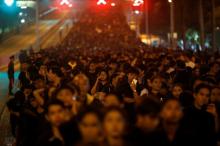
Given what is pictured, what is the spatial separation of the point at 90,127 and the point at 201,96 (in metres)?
2.76

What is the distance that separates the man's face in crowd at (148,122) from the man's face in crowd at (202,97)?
2.15m

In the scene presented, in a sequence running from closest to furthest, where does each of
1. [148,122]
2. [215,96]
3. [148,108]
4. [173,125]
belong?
[148,122] → [148,108] → [173,125] → [215,96]

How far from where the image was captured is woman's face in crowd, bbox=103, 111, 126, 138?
20.8ft

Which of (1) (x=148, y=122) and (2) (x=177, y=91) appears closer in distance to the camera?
(1) (x=148, y=122)

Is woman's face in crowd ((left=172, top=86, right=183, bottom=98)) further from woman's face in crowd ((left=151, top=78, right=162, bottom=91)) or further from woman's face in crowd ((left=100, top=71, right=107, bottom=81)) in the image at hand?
woman's face in crowd ((left=100, top=71, right=107, bottom=81))

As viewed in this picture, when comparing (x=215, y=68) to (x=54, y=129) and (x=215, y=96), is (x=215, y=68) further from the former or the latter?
(x=54, y=129)

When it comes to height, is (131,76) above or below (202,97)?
above

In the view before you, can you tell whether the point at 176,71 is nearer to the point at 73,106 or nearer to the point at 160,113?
the point at 73,106

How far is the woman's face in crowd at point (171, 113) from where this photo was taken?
23.8ft

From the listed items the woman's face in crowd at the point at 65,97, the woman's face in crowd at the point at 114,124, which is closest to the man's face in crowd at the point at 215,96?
the woman's face in crowd at the point at 65,97

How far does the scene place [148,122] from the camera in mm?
6648

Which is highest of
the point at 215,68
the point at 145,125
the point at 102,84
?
the point at 215,68

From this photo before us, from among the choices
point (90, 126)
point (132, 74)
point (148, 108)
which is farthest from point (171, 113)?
point (132, 74)

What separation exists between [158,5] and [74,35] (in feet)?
36.9
